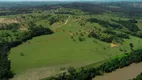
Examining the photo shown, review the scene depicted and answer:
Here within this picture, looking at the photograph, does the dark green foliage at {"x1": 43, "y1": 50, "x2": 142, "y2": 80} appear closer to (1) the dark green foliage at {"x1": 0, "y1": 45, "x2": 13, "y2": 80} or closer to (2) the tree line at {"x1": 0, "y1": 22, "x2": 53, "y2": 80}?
(1) the dark green foliage at {"x1": 0, "y1": 45, "x2": 13, "y2": 80}

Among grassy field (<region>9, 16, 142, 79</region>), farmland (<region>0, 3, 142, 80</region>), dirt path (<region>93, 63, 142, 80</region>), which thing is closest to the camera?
dirt path (<region>93, 63, 142, 80</region>)

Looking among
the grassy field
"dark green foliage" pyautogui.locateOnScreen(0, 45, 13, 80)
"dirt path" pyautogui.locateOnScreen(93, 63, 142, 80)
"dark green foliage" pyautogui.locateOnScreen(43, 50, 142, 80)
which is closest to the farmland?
the grassy field

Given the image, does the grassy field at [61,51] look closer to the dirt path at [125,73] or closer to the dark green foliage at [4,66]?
the dark green foliage at [4,66]

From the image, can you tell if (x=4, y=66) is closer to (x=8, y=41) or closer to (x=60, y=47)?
(x=60, y=47)

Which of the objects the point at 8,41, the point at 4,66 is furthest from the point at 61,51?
the point at 4,66

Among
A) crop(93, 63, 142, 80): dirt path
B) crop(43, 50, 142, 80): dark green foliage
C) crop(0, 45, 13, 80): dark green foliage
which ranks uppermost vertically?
crop(43, 50, 142, 80): dark green foliage

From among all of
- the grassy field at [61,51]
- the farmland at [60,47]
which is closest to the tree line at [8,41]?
the farmland at [60,47]

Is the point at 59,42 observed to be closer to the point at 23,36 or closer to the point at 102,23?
the point at 23,36
